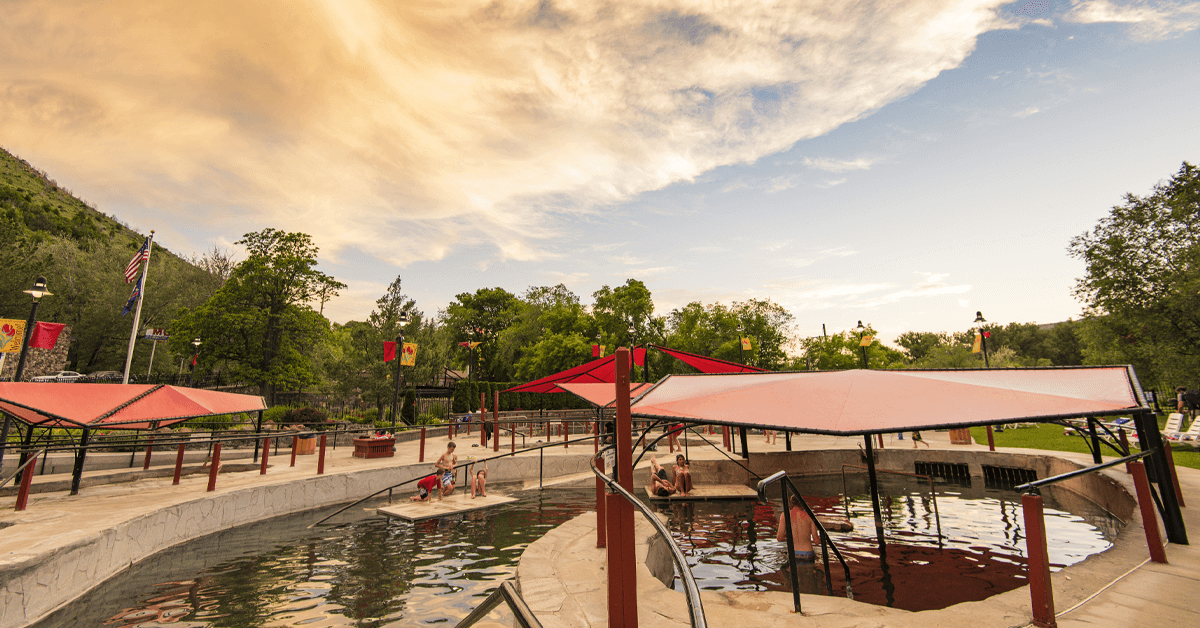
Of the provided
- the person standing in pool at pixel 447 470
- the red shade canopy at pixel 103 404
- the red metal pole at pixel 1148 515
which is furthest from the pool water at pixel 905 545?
the red shade canopy at pixel 103 404

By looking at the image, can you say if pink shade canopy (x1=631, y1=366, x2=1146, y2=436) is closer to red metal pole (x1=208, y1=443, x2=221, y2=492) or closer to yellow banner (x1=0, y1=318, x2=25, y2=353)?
red metal pole (x1=208, y1=443, x2=221, y2=492)

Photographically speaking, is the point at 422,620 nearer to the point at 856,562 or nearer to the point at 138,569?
the point at 138,569

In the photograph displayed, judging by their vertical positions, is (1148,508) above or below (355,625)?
above

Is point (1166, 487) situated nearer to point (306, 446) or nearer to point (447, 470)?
point (447, 470)

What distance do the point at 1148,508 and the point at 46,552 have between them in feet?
46.0

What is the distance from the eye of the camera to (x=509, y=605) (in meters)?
2.11

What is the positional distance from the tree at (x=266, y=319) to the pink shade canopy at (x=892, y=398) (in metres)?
31.0

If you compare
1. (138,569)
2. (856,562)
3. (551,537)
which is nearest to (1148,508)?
(856,562)

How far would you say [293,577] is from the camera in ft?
25.1

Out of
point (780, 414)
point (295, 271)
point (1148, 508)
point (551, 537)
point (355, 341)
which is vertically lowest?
point (551, 537)

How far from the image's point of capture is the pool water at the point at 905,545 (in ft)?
22.4

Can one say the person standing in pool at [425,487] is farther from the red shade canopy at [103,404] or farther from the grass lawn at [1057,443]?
the grass lawn at [1057,443]

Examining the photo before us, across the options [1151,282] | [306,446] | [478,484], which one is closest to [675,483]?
[478,484]

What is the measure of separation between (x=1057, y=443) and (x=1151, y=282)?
18810mm
